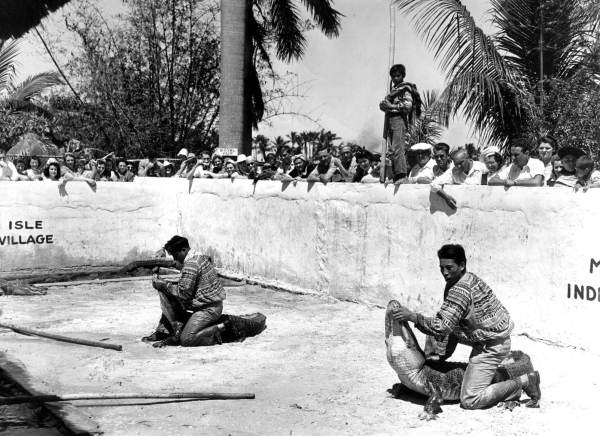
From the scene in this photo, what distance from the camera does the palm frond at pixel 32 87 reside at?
75.1ft

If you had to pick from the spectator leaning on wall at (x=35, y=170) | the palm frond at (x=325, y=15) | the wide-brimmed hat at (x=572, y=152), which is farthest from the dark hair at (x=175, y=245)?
the palm frond at (x=325, y=15)

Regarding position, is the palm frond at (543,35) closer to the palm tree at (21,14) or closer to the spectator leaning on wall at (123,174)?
the palm tree at (21,14)

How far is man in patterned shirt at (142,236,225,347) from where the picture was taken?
8.12m

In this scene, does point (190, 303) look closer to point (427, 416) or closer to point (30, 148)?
point (427, 416)

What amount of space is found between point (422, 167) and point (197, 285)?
3.55m

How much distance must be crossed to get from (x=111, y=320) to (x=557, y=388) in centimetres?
586

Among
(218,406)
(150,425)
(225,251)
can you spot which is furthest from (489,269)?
(225,251)

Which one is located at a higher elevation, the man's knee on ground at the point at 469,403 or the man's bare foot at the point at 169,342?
the man's knee on ground at the point at 469,403

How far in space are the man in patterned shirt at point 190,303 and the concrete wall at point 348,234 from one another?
2.86m

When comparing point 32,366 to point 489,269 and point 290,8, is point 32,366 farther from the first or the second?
point 290,8

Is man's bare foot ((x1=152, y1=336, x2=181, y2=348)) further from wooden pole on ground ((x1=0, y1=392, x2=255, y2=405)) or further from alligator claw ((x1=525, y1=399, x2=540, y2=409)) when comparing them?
alligator claw ((x1=525, y1=399, x2=540, y2=409))

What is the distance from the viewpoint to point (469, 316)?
226 inches

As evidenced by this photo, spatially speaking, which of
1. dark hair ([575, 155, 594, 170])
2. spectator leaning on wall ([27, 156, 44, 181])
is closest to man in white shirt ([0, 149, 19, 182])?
spectator leaning on wall ([27, 156, 44, 181])

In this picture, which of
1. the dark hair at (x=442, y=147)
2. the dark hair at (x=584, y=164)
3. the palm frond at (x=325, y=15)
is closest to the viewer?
the dark hair at (x=584, y=164)
